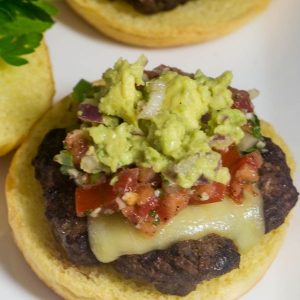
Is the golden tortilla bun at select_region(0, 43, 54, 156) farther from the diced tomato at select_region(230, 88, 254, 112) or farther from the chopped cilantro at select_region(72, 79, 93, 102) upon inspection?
the diced tomato at select_region(230, 88, 254, 112)

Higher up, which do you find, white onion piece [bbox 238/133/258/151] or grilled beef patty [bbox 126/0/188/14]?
white onion piece [bbox 238/133/258/151]

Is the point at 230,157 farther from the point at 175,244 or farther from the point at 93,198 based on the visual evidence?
the point at 93,198

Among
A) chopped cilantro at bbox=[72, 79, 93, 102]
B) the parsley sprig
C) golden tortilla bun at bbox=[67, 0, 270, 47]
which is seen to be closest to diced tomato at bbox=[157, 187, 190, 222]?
chopped cilantro at bbox=[72, 79, 93, 102]

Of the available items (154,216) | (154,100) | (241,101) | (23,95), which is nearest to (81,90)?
(23,95)

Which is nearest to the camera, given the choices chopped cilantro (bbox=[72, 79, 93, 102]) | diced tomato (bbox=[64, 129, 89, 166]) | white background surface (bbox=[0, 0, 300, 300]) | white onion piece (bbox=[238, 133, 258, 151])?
diced tomato (bbox=[64, 129, 89, 166])

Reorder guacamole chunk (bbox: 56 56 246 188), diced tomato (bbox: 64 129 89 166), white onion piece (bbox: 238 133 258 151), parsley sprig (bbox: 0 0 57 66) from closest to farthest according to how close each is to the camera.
Result: guacamole chunk (bbox: 56 56 246 188) < diced tomato (bbox: 64 129 89 166) < white onion piece (bbox: 238 133 258 151) < parsley sprig (bbox: 0 0 57 66)

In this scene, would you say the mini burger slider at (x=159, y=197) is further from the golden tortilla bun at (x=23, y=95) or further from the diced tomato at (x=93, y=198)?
the golden tortilla bun at (x=23, y=95)

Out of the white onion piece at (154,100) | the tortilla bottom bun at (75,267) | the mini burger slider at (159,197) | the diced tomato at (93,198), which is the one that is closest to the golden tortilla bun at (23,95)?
the tortilla bottom bun at (75,267)

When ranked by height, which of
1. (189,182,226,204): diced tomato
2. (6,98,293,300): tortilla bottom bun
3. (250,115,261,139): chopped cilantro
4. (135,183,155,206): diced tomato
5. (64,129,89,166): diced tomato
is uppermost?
(250,115,261,139): chopped cilantro

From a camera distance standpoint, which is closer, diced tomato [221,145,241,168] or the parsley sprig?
diced tomato [221,145,241,168]
